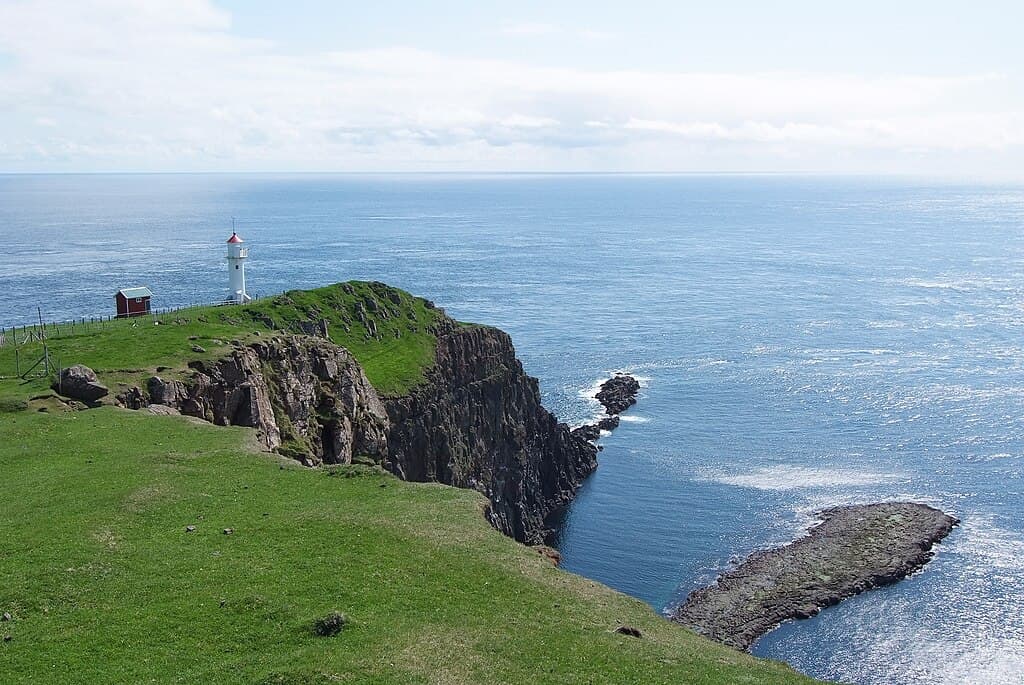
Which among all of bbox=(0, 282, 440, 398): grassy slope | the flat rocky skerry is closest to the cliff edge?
bbox=(0, 282, 440, 398): grassy slope

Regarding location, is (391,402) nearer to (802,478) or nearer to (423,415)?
(423,415)

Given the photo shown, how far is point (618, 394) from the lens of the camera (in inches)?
5202

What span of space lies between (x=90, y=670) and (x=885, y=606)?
66487mm

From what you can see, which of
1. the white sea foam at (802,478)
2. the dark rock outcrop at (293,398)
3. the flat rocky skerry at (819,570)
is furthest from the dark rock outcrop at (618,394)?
the dark rock outcrop at (293,398)

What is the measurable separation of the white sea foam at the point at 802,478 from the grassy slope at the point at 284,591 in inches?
2579

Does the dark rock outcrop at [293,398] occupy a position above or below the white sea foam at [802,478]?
above

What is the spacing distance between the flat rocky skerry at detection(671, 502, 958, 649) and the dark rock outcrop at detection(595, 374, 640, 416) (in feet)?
129

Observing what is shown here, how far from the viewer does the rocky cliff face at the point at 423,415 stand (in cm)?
6344

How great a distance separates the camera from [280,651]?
29.6 meters

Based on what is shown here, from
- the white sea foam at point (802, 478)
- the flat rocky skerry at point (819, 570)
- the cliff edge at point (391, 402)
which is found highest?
the cliff edge at point (391, 402)

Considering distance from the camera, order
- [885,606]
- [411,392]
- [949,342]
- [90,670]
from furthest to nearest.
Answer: [949,342]
[411,392]
[885,606]
[90,670]

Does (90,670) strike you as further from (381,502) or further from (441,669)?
(381,502)

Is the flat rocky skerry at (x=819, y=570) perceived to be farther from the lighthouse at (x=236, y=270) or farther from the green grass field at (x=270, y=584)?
the lighthouse at (x=236, y=270)

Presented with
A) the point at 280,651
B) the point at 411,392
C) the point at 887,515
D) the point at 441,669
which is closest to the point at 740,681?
the point at 441,669
